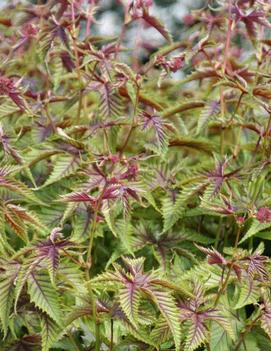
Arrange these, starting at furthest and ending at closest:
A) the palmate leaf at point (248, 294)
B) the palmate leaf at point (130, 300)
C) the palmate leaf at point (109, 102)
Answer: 1. the palmate leaf at point (109, 102)
2. the palmate leaf at point (248, 294)
3. the palmate leaf at point (130, 300)

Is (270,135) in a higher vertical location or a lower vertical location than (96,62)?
lower

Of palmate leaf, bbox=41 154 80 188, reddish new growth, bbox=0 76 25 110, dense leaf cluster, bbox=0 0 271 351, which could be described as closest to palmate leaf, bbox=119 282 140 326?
dense leaf cluster, bbox=0 0 271 351

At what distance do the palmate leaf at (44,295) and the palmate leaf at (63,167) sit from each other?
13.8 inches

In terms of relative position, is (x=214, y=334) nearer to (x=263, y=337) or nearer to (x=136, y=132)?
(x=263, y=337)

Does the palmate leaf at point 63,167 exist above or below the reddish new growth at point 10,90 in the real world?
below

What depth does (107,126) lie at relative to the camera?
2.17m

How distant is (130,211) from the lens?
1.87m

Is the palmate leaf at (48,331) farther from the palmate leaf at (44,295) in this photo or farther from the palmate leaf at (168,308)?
the palmate leaf at (168,308)

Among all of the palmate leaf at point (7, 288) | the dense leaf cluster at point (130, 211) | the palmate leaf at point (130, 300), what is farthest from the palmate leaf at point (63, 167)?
the palmate leaf at point (130, 300)

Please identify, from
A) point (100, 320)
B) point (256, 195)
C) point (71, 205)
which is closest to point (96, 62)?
point (71, 205)

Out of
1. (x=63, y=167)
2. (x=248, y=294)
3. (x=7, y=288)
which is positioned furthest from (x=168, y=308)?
(x=63, y=167)

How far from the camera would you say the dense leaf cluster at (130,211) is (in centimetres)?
173

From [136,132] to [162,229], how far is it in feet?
1.57

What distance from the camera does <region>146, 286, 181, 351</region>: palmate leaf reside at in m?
1.64
